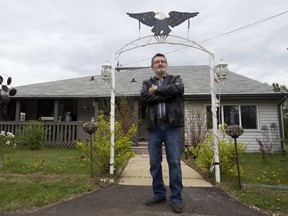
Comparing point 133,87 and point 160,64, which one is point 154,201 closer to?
point 160,64

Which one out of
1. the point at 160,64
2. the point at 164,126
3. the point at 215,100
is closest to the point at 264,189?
the point at 215,100

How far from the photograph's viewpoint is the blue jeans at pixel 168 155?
274cm

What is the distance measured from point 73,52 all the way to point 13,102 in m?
4.65

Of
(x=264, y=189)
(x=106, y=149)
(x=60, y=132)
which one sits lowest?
(x=264, y=189)

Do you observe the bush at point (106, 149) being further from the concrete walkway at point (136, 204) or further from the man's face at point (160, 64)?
the man's face at point (160, 64)

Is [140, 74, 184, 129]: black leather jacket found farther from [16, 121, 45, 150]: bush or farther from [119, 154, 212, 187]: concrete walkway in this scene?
[16, 121, 45, 150]: bush

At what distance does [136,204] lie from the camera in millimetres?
2902

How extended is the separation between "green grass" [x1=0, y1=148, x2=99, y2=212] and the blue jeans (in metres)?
1.27

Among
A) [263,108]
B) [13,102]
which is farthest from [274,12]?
[13,102]

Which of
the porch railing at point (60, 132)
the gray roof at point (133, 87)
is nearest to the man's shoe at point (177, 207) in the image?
the gray roof at point (133, 87)

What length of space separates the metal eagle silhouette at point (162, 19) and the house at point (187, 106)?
15.1 feet

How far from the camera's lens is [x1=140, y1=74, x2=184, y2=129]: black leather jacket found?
279 cm

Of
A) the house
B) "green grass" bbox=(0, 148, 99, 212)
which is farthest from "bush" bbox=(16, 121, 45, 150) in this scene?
"green grass" bbox=(0, 148, 99, 212)

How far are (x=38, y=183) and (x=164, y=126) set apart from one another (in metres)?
2.44
